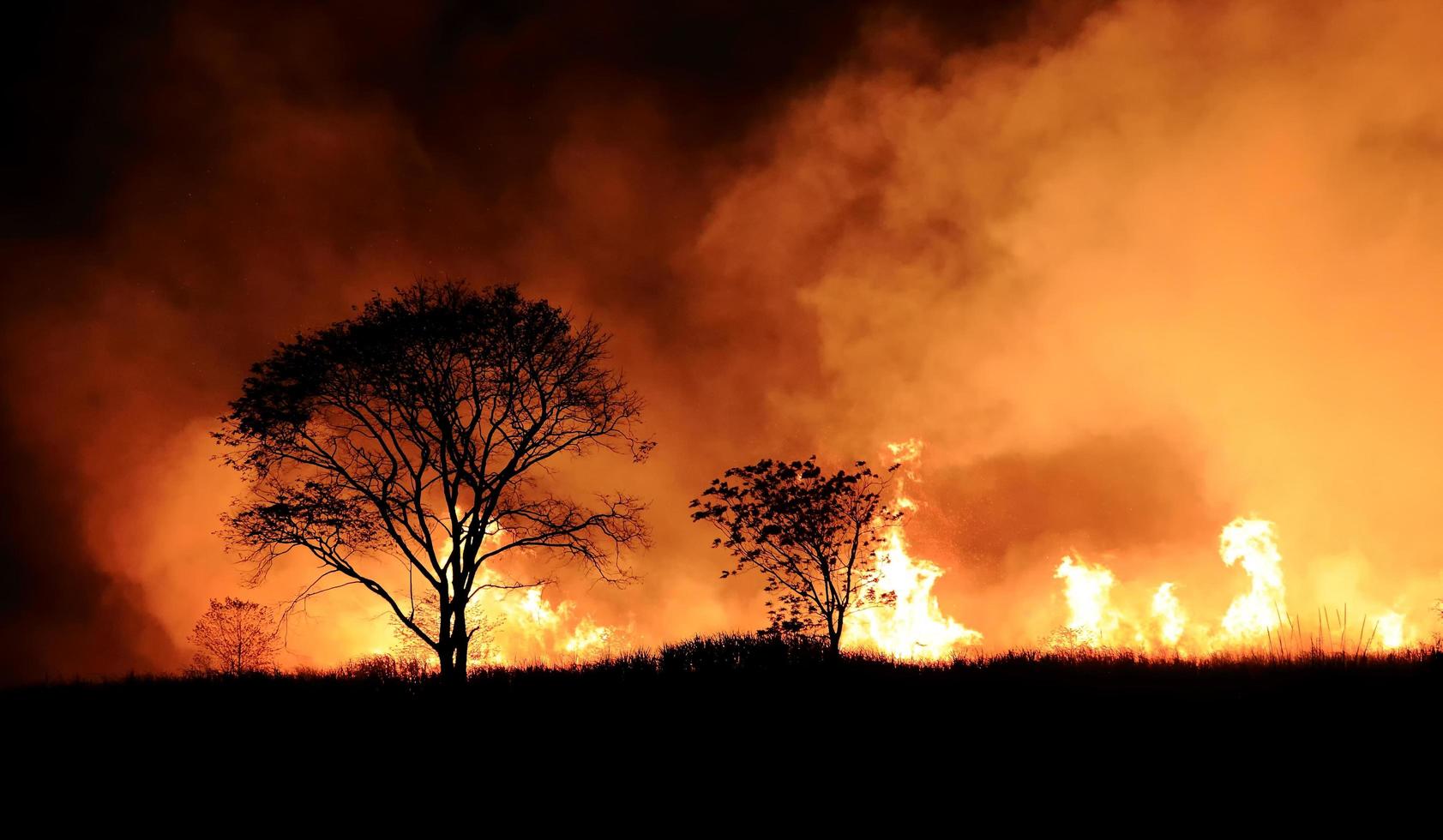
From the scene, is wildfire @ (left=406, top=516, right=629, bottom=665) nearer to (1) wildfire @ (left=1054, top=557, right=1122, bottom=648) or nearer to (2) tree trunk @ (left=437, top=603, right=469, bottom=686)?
(2) tree trunk @ (left=437, top=603, right=469, bottom=686)

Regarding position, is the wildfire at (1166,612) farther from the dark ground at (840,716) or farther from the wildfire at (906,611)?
the dark ground at (840,716)

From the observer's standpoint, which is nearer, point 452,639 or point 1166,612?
point 452,639

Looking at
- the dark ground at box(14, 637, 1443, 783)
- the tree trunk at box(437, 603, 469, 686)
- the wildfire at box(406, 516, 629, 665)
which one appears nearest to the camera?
the dark ground at box(14, 637, 1443, 783)

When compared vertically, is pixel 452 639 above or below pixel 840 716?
above

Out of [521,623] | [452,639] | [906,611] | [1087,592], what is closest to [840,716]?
[452,639]

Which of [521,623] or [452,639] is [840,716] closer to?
[452,639]

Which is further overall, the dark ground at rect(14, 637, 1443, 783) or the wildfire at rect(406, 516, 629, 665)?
the wildfire at rect(406, 516, 629, 665)

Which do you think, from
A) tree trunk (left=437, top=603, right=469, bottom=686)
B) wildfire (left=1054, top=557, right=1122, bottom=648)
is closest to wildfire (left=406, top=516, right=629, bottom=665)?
tree trunk (left=437, top=603, right=469, bottom=686)

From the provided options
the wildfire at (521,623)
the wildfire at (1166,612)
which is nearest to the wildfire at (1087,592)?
the wildfire at (1166,612)

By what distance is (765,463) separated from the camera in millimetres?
33688

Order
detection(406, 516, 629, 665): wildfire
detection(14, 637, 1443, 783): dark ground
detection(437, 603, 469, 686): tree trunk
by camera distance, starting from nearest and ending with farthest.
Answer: detection(14, 637, 1443, 783): dark ground
detection(437, 603, 469, 686): tree trunk
detection(406, 516, 629, 665): wildfire

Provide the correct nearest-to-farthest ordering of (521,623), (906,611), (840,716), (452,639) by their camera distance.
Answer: (840,716) < (452,639) < (906,611) < (521,623)

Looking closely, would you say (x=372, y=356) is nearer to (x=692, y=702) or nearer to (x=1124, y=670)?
(x=692, y=702)

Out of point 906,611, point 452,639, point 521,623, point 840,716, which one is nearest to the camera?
point 840,716
